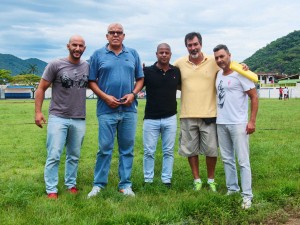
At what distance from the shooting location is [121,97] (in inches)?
226

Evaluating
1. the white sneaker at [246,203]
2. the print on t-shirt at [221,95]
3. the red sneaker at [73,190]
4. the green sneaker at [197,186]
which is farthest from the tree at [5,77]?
the white sneaker at [246,203]

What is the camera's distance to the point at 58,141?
568 cm

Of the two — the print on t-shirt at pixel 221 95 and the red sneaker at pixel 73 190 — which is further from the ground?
the print on t-shirt at pixel 221 95

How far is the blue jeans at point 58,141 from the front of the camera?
567cm

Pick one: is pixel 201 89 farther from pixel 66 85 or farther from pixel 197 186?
pixel 66 85

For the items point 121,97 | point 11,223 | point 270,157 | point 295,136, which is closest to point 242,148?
point 121,97

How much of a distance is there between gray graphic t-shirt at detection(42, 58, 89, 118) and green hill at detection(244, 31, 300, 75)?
120m

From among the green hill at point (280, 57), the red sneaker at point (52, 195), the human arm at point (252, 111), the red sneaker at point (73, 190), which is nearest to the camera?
the human arm at point (252, 111)

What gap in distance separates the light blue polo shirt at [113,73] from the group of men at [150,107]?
0.01 metres

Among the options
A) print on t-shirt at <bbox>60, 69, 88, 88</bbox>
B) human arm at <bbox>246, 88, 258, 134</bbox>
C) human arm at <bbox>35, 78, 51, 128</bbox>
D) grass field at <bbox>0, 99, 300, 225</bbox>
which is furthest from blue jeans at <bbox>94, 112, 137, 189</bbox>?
human arm at <bbox>246, 88, 258, 134</bbox>

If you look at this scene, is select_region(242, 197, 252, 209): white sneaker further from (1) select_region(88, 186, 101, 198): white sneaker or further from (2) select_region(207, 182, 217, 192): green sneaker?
(1) select_region(88, 186, 101, 198): white sneaker

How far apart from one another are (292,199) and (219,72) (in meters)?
1.98

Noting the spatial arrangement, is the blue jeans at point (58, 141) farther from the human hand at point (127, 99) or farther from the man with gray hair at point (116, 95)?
the human hand at point (127, 99)

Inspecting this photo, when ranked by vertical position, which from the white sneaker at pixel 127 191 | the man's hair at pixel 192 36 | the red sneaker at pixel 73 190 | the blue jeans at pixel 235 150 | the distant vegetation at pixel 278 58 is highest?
the distant vegetation at pixel 278 58
